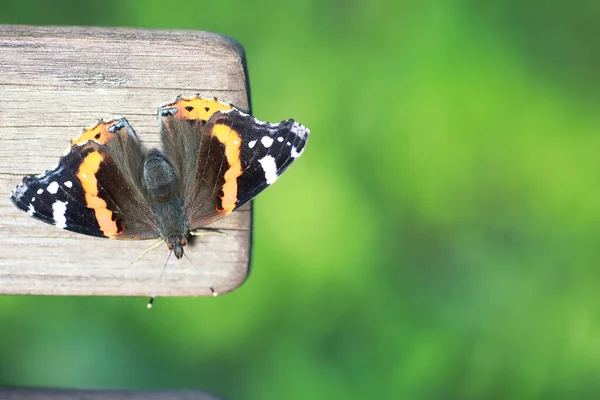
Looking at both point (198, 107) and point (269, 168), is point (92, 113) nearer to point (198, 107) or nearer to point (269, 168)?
point (198, 107)

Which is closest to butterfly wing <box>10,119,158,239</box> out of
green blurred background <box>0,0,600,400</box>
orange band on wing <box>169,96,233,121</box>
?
orange band on wing <box>169,96,233,121</box>

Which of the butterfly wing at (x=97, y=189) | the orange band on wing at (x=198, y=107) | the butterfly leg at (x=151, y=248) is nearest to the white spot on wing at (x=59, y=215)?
the butterfly wing at (x=97, y=189)

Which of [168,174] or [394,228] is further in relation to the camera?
[394,228]

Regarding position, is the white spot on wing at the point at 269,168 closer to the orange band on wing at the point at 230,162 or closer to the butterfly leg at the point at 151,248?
the orange band on wing at the point at 230,162

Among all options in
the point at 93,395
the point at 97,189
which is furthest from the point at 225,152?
the point at 93,395

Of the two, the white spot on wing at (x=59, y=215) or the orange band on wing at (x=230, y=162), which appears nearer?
the white spot on wing at (x=59, y=215)

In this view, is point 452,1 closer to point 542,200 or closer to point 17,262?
point 542,200

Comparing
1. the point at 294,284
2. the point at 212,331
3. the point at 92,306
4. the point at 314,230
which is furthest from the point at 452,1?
the point at 92,306
